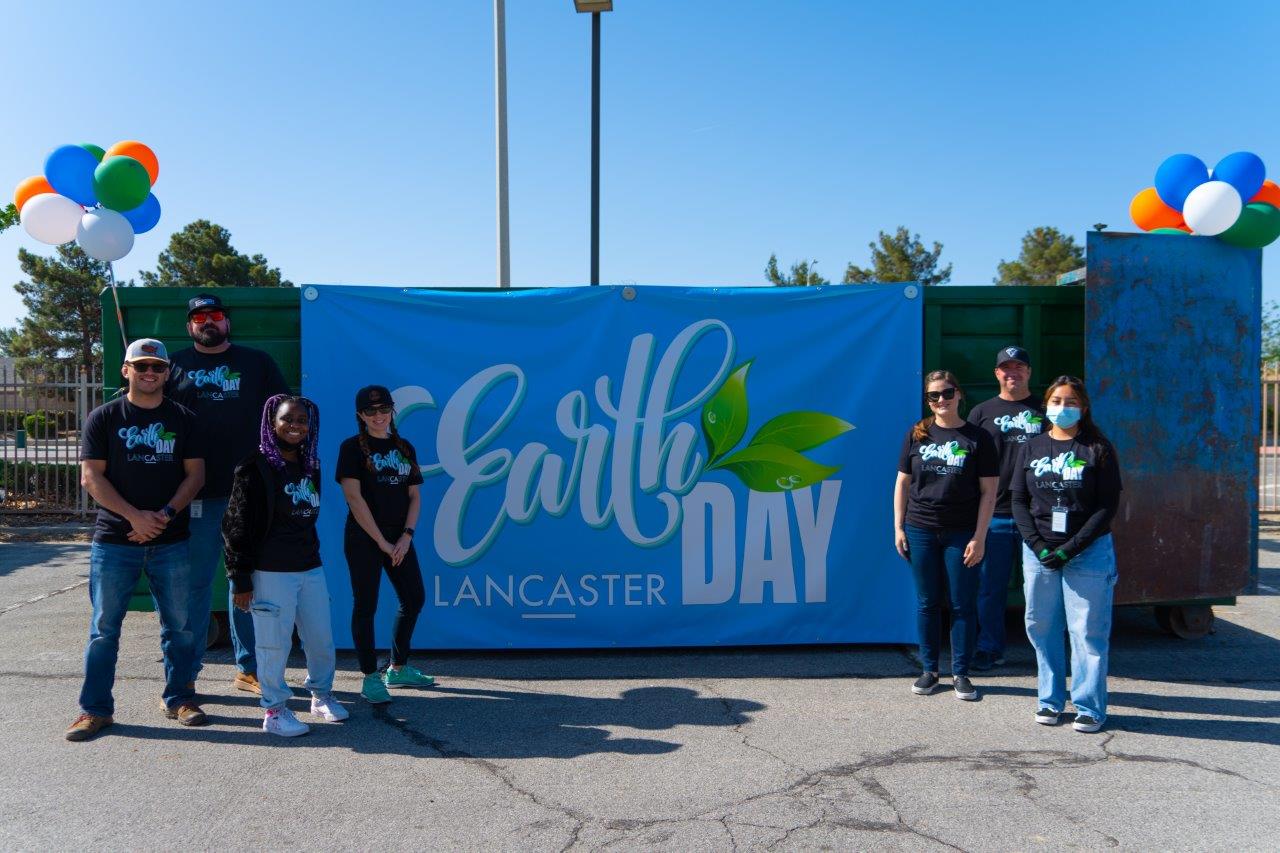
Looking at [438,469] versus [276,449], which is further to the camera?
[438,469]

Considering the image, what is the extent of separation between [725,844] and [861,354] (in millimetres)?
3456

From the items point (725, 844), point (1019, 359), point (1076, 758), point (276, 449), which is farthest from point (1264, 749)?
point (276, 449)

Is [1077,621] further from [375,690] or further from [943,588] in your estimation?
[375,690]

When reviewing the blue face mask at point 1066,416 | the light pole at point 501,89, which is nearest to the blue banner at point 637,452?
the blue face mask at point 1066,416

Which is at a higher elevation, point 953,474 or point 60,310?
point 60,310

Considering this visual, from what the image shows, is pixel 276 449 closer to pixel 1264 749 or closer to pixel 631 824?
pixel 631 824

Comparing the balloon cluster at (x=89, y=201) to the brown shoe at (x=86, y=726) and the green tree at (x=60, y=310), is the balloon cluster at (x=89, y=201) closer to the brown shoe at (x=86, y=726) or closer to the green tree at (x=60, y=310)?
the brown shoe at (x=86, y=726)

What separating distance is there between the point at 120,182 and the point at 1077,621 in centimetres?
602

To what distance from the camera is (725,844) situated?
327 centimetres

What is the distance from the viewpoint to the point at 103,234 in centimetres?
557

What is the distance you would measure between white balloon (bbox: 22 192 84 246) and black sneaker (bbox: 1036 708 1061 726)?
6276 mm

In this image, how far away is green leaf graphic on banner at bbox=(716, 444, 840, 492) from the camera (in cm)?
582

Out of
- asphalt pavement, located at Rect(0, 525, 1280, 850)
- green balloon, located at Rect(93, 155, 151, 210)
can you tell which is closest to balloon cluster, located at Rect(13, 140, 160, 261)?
green balloon, located at Rect(93, 155, 151, 210)

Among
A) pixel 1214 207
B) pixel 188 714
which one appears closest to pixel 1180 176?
pixel 1214 207
